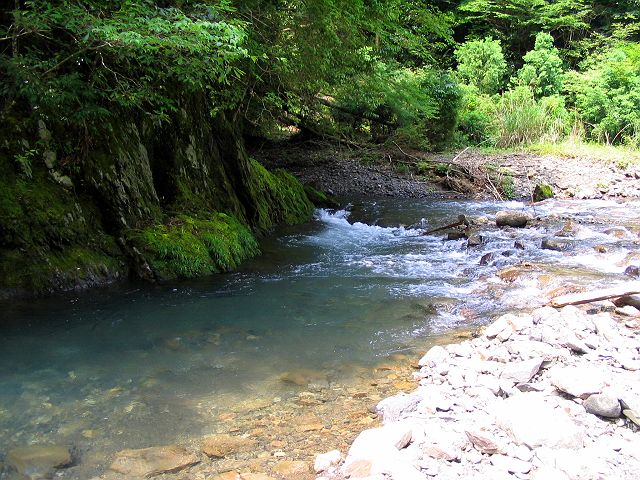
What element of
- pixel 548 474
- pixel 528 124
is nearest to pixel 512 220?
pixel 548 474

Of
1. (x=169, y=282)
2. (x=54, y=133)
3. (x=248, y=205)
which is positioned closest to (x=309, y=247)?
(x=248, y=205)

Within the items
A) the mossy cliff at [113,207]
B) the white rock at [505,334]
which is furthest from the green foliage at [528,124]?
the white rock at [505,334]

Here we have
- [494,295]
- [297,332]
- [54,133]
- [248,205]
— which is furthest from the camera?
[248,205]

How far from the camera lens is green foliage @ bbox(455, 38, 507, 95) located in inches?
900

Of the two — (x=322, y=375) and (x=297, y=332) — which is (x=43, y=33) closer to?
(x=297, y=332)

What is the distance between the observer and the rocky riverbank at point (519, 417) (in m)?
2.77

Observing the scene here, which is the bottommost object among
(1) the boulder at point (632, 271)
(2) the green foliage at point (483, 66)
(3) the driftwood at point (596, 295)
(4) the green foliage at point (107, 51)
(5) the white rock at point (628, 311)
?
(1) the boulder at point (632, 271)

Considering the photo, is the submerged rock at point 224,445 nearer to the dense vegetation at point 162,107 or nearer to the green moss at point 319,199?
the dense vegetation at point 162,107

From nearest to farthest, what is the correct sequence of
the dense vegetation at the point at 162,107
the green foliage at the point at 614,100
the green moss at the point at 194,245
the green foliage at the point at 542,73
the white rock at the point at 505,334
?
the white rock at the point at 505,334 → the dense vegetation at the point at 162,107 → the green moss at the point at 194,245 → the green foliage at the point at 614,100 → the green foliage at the point at 542,73

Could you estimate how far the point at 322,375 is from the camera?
4.49 metres

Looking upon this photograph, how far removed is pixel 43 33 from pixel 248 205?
491 cm

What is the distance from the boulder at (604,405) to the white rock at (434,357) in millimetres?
1422

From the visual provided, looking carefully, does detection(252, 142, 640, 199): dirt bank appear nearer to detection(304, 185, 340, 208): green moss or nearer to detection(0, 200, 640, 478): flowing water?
detection(304, 185, 340, 208): green moss

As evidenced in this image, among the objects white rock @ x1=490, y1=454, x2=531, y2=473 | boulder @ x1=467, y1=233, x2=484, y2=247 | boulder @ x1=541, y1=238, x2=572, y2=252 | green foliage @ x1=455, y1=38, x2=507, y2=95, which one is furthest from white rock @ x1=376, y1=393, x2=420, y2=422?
green foliage @ x1=455, y1=38, x2=507, y2=95
